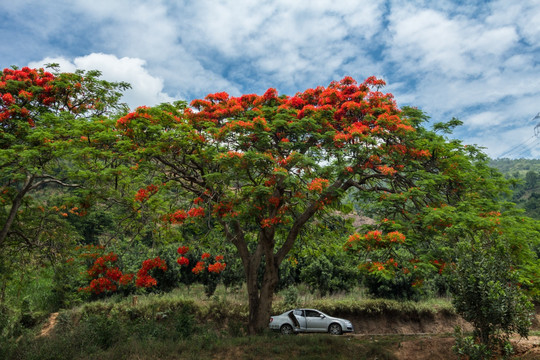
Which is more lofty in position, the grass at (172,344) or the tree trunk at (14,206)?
the tree trunk at (14,206)

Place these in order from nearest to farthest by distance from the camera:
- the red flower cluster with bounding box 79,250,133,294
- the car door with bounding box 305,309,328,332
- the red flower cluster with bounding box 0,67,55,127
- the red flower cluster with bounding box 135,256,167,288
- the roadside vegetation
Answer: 1. the roadside vegetation
2. the red flower cluster with bounding box 79,250,133,294
3. the red flower cluster with bounding box 135,256,167,288
4. the red flower cluster with bounding box 0,67,55,127
5. the car door with bounding box 305,309,328,332

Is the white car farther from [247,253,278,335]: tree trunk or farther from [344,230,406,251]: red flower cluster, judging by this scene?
[344,230,406,251]: red flower cluster

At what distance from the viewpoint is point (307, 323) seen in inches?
628

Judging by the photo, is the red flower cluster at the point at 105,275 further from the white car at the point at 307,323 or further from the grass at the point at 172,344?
the white car at the point at 307,323

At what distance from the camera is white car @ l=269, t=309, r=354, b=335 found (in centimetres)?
1570

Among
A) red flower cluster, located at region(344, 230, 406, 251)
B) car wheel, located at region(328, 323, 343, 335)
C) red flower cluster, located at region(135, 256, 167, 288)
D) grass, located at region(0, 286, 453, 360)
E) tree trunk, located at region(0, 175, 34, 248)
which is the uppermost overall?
tree trunk, located at region(0, 175, 34, 248)

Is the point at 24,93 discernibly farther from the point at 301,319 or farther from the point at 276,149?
the point at 301,319

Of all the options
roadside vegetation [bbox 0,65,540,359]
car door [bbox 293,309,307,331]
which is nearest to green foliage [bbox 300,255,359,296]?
car door [bbox 293,309,307,331]

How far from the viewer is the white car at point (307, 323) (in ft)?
51.5

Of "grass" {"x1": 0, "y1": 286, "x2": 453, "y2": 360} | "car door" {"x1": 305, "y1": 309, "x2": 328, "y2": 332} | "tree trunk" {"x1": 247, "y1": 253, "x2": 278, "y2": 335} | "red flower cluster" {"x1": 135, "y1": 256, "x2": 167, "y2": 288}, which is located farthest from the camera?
"car door" {"x1": 305, "y1": 309, "x2": 328, "y2": 332}

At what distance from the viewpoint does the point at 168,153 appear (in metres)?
10.4

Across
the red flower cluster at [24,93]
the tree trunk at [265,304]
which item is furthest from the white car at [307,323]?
the red flower cluster at [24,93]

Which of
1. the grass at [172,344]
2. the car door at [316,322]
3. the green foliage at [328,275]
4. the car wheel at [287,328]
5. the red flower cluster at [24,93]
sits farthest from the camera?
the green foliage at [328,275]

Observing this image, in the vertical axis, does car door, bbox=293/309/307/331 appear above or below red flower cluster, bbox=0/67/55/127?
below
